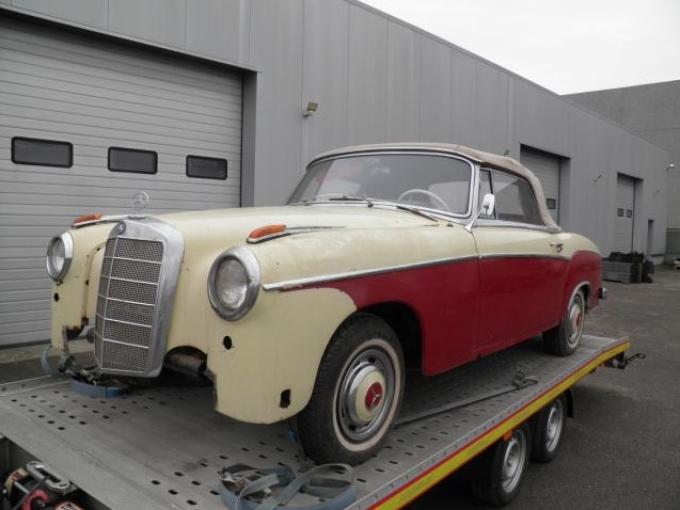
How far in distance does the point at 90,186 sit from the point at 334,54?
4639mm

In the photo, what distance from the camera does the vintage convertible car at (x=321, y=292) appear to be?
213 cm

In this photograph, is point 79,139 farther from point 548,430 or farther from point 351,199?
point 548,430

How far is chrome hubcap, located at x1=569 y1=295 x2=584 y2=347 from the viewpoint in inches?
186

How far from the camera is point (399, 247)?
2.72 metres

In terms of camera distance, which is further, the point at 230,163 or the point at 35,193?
the point at 230,163

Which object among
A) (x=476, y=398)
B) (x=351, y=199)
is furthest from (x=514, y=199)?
(x=476, y=398)

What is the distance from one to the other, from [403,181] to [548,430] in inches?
79.2

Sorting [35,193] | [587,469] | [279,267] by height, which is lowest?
[587,469]

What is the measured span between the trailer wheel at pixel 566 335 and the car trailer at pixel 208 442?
2.30 ft

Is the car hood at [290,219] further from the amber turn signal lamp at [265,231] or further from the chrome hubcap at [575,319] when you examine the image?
the chrome hubcap at [575,319]

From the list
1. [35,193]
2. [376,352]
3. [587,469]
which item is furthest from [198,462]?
[35,193]

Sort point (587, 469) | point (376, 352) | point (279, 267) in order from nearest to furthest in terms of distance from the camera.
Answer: point (279, 267)
point (376, 352)
point (587, 469)

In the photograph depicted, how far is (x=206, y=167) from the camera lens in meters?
8.20

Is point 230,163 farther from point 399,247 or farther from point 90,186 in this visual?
point 399,247
